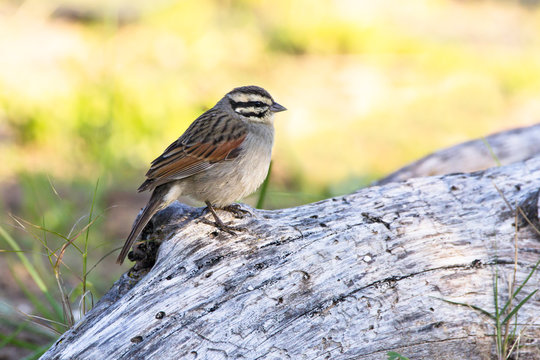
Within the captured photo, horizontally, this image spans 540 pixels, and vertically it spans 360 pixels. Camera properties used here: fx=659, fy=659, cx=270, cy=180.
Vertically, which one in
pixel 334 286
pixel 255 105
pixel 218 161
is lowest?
pixel 334 286

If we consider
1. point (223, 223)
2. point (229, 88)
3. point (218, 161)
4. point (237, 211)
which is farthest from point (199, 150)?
point (229, 88)

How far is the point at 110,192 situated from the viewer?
305 inches

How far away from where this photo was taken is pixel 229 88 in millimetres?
10805

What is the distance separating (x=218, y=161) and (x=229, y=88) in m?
6.38

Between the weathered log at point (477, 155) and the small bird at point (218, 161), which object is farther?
the weathered log at point (477, 155)

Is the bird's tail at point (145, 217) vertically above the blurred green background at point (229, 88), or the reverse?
the blurred green background at point (229, 88)

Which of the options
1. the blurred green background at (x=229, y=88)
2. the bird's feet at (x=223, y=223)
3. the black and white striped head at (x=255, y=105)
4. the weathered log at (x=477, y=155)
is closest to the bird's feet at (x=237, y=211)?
the bird's feet at (x=223, y=223)

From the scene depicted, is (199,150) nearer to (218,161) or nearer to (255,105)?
(218,161)

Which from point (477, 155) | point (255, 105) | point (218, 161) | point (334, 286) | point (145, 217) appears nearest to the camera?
point (334, 286)

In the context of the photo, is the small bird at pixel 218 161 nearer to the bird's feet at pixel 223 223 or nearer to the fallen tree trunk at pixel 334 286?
the bird's feet at pixel 223 223

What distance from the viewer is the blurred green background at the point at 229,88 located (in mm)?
7359

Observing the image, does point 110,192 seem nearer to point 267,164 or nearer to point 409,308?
point 267,164

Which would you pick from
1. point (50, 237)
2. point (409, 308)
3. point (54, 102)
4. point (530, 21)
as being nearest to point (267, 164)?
point (409, 308)

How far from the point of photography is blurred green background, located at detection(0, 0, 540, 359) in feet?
24.1
